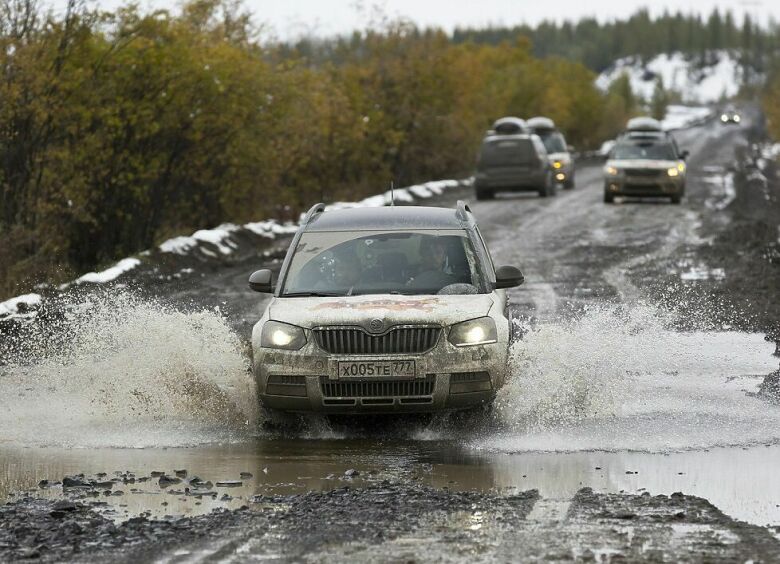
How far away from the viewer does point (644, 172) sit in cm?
3669

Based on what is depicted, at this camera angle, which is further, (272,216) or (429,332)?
(272,216)

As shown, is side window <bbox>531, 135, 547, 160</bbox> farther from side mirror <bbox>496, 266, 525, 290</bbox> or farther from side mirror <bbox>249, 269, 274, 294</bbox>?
side mirror <bbox>249, 269, 274, 294</bbox>

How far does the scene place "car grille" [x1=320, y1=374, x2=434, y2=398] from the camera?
31.3 ft

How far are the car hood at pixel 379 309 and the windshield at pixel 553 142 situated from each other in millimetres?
35552

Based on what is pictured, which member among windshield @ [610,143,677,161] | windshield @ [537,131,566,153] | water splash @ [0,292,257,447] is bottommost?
windshield @ [537,131,566,153]

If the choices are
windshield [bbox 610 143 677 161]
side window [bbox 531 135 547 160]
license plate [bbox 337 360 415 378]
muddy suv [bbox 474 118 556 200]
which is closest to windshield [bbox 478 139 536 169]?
muddy suv [bbox 474 118 556 200]

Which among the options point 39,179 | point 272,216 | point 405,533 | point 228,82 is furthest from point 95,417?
point 272,216

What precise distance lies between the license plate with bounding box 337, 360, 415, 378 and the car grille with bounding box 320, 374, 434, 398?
4cm

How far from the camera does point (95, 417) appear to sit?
10.7 meters

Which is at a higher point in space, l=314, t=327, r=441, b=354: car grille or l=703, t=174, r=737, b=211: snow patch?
l=314, t=327, r=441, b=354: car grille

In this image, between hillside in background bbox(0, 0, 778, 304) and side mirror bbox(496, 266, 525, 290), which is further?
hillside in background bbox(0, 0, 778, 304)

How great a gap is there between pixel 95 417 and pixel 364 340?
2.37 meters

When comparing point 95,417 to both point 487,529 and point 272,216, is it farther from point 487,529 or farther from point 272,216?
point 272,216

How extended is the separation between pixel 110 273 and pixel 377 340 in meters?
11.0
